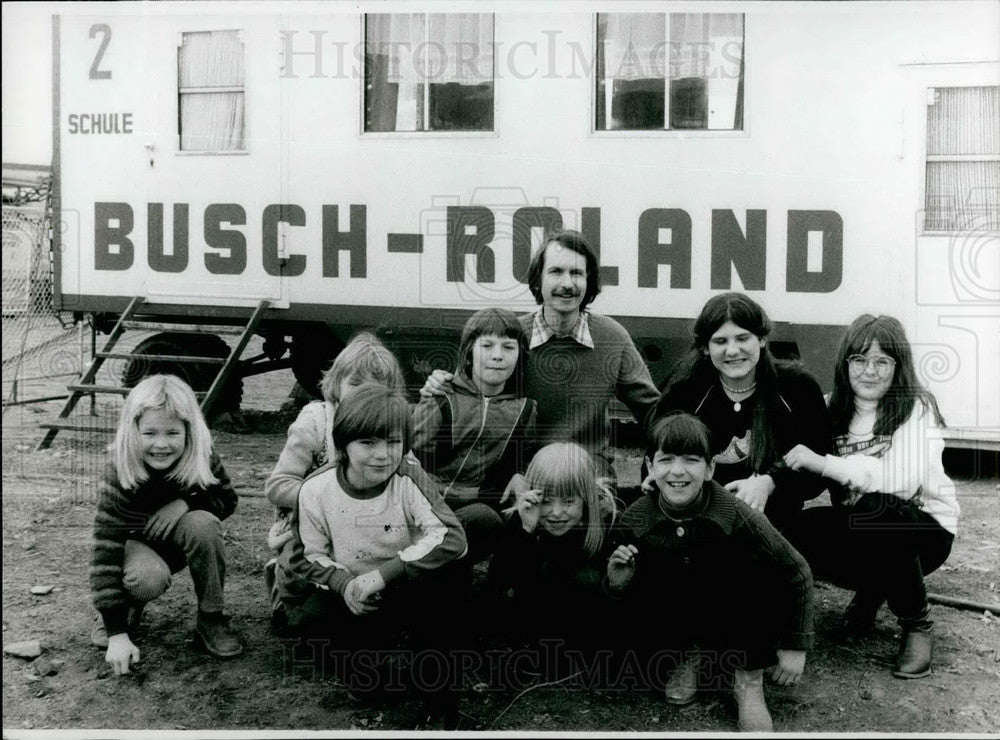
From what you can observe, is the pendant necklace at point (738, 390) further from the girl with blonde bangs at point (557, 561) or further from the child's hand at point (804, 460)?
the girl with blonde bangs at point (557, 561)

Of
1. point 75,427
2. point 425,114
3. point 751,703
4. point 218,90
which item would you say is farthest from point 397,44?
point 751,703

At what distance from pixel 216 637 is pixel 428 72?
2119 mm

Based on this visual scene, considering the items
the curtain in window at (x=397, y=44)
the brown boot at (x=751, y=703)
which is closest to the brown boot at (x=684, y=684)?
the brown boot at (x=751, y=703)

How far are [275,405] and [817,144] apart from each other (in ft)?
7.46

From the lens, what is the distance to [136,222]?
394cm

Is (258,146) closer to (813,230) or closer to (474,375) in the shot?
(474,375)

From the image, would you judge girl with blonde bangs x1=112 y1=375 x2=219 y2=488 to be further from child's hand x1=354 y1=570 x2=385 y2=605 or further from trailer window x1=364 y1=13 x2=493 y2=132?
trailer window x1=364 y1=13 x2=493 y2=132

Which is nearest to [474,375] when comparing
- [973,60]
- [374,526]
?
[374,526]

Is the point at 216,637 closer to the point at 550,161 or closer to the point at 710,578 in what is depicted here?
the point at 710,578

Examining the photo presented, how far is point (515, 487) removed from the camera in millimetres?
2984

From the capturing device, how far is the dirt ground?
108 inches

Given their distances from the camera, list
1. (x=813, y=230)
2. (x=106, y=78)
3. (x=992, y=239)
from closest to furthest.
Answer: (x=992, y=239) < (x=813, y=230) < (x=106, y=78)

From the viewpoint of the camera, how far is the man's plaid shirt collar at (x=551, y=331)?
10.4ft

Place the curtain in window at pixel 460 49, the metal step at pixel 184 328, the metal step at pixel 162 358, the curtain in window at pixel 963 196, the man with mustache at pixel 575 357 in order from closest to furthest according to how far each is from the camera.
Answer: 1. the man with mustache at pixel 575 357
2. the curtain in window at pixel 963 196
3. the curtain in window at pixel 460 49
4. the metal step at pixel 162 358
5. the metal step at pixel 184 328
